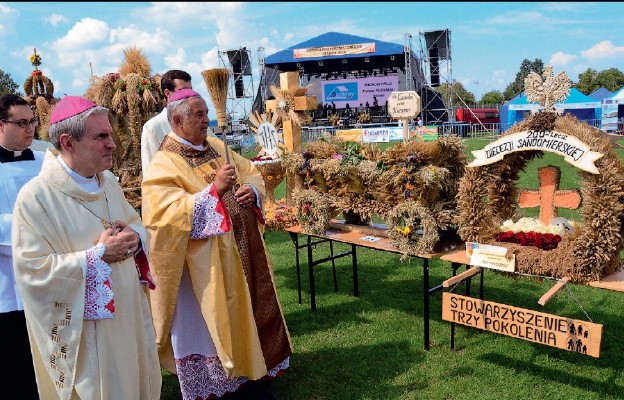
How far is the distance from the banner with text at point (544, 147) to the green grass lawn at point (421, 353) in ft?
2.53

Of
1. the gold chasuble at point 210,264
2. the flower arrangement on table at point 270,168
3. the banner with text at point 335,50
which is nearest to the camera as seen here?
the gold chasuble at point 210,264

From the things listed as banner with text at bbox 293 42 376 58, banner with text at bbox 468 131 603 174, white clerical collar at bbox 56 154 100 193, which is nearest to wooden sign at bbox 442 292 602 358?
banner with text at bbox 468 131 603 174

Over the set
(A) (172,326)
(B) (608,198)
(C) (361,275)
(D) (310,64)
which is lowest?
(C) (361,275)

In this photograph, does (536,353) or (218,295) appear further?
(536,353)

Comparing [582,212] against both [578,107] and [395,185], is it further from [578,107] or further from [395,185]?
[578,107]

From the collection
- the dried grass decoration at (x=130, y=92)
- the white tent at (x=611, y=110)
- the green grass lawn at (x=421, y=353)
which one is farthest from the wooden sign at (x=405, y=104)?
the white tent at (x=611, y=110)

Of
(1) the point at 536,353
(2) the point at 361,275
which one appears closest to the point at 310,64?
(2) the point at 361,275

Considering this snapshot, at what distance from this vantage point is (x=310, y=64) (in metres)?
32.8

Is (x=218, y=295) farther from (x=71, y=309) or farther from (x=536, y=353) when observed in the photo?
(x=536, y=353)

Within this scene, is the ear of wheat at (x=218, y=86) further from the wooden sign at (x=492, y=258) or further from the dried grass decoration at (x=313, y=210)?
the wooden sign at (x=492, y=258)

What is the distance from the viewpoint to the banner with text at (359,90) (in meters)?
32.3

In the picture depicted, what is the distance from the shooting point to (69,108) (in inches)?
94.6

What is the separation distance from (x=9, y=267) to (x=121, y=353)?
98cm

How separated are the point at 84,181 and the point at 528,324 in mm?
2739
